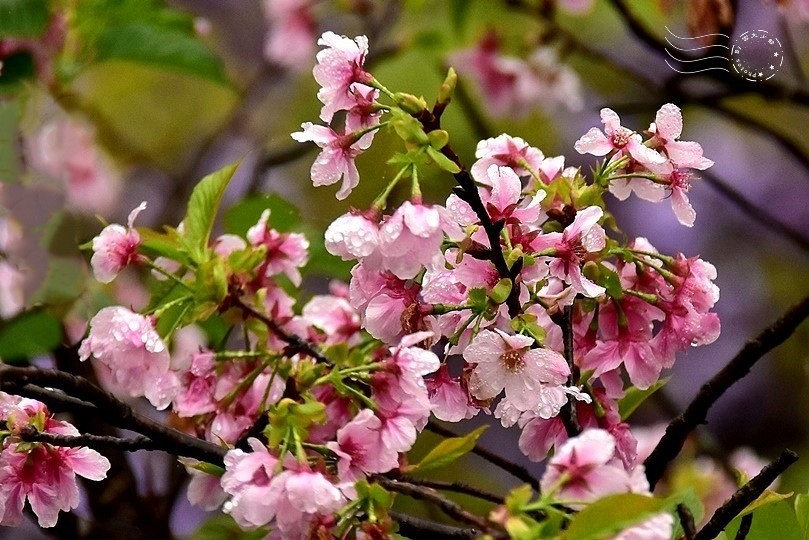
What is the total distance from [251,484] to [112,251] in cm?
16

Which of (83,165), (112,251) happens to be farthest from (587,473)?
(83,165)

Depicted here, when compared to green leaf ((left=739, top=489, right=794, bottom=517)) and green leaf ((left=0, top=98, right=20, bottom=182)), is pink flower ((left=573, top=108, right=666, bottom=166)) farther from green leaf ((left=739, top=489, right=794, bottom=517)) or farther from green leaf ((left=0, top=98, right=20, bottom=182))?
green leaf ((left=0, top=98, right=20, bottom=182))

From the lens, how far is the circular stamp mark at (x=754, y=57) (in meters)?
0.49

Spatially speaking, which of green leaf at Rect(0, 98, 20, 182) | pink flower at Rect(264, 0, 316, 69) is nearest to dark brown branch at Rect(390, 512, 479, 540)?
green leaf at Rect(0, 98, 20, 182)

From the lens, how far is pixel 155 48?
72 centimetres

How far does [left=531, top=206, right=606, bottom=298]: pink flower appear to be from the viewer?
13.7 inches

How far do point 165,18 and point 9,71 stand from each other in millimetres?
140

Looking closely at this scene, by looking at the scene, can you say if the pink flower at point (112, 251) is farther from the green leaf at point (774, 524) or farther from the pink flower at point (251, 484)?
the green leaf at point (774, 524)

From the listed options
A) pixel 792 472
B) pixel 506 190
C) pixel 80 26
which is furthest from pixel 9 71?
pixel 792 472

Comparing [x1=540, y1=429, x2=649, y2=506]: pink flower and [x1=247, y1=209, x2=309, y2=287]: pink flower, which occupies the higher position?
[x1=540, y1=429, x2=649, y2=506]: pink flower

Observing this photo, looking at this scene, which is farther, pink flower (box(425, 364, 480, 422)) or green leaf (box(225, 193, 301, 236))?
green leaf (box(225, 193, 301, 236))

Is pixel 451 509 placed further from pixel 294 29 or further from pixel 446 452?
pixel 294 29

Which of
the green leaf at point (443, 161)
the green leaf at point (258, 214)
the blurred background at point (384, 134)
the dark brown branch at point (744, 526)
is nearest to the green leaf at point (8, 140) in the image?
the blurred background at point (384, 134)

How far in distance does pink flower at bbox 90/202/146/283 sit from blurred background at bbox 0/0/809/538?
1.5 inches
